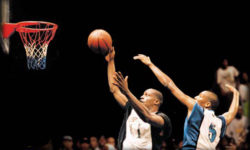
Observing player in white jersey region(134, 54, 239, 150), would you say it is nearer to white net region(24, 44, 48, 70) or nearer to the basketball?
the basketball

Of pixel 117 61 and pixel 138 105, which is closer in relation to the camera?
pixel 138 105

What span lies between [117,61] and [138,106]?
4.93 m

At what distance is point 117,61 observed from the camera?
9969mm

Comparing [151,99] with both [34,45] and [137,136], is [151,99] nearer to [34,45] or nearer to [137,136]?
[137,136]

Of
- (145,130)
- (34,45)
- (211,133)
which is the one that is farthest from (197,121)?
(34,45)

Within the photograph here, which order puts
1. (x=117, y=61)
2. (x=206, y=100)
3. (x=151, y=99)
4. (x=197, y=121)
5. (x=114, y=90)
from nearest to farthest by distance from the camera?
1. (x=197, y=121)
2. (x=206, y=100)
3. (x=151, y=99)
4. (x=114, y=90)
5. (x=117, y=61)

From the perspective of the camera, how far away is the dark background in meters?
9.51

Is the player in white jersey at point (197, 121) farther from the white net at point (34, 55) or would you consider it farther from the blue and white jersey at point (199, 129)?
the white net at point (34, 55)

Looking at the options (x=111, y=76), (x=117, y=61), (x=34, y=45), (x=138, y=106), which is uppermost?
(x=34, y=45)

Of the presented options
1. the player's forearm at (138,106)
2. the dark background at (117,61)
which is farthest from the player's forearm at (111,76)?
the dark background at (117,61)

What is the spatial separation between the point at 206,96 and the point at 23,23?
2.98m

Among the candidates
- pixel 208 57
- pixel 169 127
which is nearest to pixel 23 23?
pixel 169 127

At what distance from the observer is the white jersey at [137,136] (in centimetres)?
575

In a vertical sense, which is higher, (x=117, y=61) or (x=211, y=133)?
(x=117, y=61)
